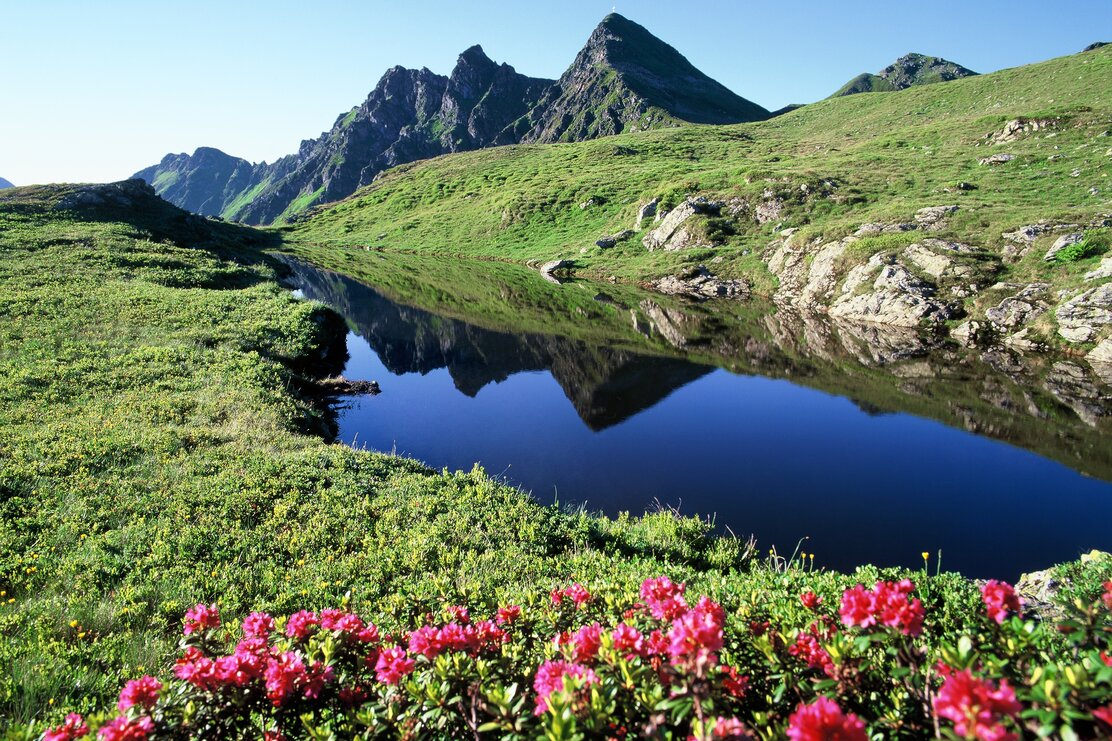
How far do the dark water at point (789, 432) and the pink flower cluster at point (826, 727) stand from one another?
11820mm

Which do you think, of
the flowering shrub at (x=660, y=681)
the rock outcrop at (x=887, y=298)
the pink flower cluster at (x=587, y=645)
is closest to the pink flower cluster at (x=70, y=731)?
the flowering shrub at (x=660, y=681)

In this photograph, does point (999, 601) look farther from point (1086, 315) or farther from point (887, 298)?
point (887, 298)

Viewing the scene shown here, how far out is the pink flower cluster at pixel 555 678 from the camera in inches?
141

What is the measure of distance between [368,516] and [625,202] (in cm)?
7636

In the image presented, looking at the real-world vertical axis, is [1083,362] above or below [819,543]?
above

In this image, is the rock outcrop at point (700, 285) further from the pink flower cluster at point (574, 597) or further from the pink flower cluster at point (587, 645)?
the pink flower cluster at point (587, 645)

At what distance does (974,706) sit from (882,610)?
1.13 metres

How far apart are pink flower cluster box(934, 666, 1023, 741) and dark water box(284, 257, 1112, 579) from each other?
38.6 feet

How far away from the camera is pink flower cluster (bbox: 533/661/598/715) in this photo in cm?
358

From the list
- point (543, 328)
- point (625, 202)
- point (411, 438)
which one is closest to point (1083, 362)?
point (543, 328)

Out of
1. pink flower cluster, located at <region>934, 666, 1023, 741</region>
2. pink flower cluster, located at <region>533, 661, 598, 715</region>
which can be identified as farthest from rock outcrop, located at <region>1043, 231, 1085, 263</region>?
pink flower cluster, located at <region>533, 661, 598, 715</region>

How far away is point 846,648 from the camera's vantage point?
3943 mm

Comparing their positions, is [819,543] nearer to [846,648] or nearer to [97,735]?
[846,648]

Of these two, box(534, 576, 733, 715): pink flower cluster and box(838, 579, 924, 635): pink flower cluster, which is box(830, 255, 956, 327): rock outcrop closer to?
box(838, 579, 924, 635): pink flower cluster
